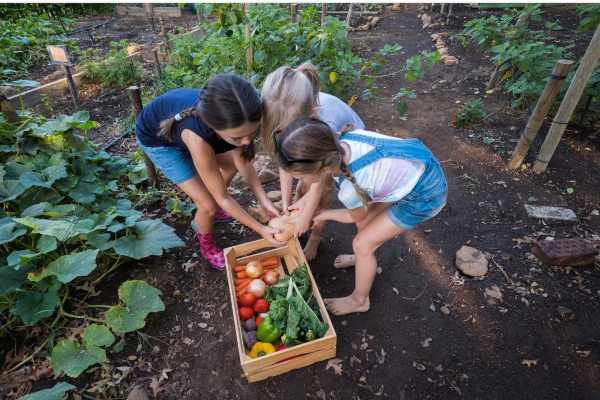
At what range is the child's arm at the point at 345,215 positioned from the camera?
2.11 meters

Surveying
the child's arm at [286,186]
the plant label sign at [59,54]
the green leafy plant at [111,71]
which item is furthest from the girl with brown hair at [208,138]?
the green leafy plant at [111,71]

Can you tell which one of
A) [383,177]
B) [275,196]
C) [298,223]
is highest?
[383,177]

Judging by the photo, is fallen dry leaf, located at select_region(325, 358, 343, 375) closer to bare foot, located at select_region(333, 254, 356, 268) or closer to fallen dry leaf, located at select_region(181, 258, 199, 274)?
bare foot, located at select_region(333, 254, 356, 268)

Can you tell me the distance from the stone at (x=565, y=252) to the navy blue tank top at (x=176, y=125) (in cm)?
271

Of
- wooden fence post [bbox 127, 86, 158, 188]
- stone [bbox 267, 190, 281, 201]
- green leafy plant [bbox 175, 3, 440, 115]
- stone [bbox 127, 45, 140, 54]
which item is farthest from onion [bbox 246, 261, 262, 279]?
stone [bbox 127, 45, 140, 54]

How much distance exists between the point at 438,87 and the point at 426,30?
192 inches

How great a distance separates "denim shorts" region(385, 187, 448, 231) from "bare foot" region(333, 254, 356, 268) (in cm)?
91

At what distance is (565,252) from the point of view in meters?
2.80

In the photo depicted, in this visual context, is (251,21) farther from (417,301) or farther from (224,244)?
(417,301)

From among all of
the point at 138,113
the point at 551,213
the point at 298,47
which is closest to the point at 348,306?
the point at 551,213

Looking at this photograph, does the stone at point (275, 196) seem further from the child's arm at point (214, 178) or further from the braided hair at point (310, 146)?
the braided hair at point (310, 146)

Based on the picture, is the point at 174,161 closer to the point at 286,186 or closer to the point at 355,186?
the point at 286,186

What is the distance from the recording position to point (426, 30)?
9797 mm

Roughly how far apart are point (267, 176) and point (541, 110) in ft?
9.67
